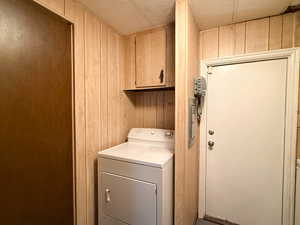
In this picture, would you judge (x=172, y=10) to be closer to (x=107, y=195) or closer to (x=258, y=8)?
(x=258, y=8)

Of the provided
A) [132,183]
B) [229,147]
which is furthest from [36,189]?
[229,147]

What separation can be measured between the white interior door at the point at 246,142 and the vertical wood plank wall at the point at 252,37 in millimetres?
167

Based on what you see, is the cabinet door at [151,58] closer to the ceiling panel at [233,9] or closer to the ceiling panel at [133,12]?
the ceiling panel at [133,12]

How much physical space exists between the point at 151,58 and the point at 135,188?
1449mm

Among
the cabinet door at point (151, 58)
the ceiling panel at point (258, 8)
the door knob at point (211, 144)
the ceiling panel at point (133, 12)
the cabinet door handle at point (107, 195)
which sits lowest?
the cabinet door handle at point (107, 195)

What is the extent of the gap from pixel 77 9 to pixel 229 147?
216cm

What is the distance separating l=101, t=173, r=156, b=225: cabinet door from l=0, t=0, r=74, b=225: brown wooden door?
0.32 m

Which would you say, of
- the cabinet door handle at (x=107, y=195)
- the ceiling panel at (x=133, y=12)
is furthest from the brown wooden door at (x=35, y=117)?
the ceiling panel at (x=133, y=12)

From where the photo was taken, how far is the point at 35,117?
3.37 feet

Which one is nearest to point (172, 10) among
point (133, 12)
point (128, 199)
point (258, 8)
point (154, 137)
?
point (133, 12)

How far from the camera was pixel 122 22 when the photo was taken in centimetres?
166

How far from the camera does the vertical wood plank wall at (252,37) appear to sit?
144cm

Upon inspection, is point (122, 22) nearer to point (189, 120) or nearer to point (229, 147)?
point (189, 120)

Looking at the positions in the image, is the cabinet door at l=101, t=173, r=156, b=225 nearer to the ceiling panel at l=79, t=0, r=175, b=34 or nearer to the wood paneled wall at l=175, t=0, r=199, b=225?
A: the wood paneled wall at l=175, t=0, r=199, b=225
